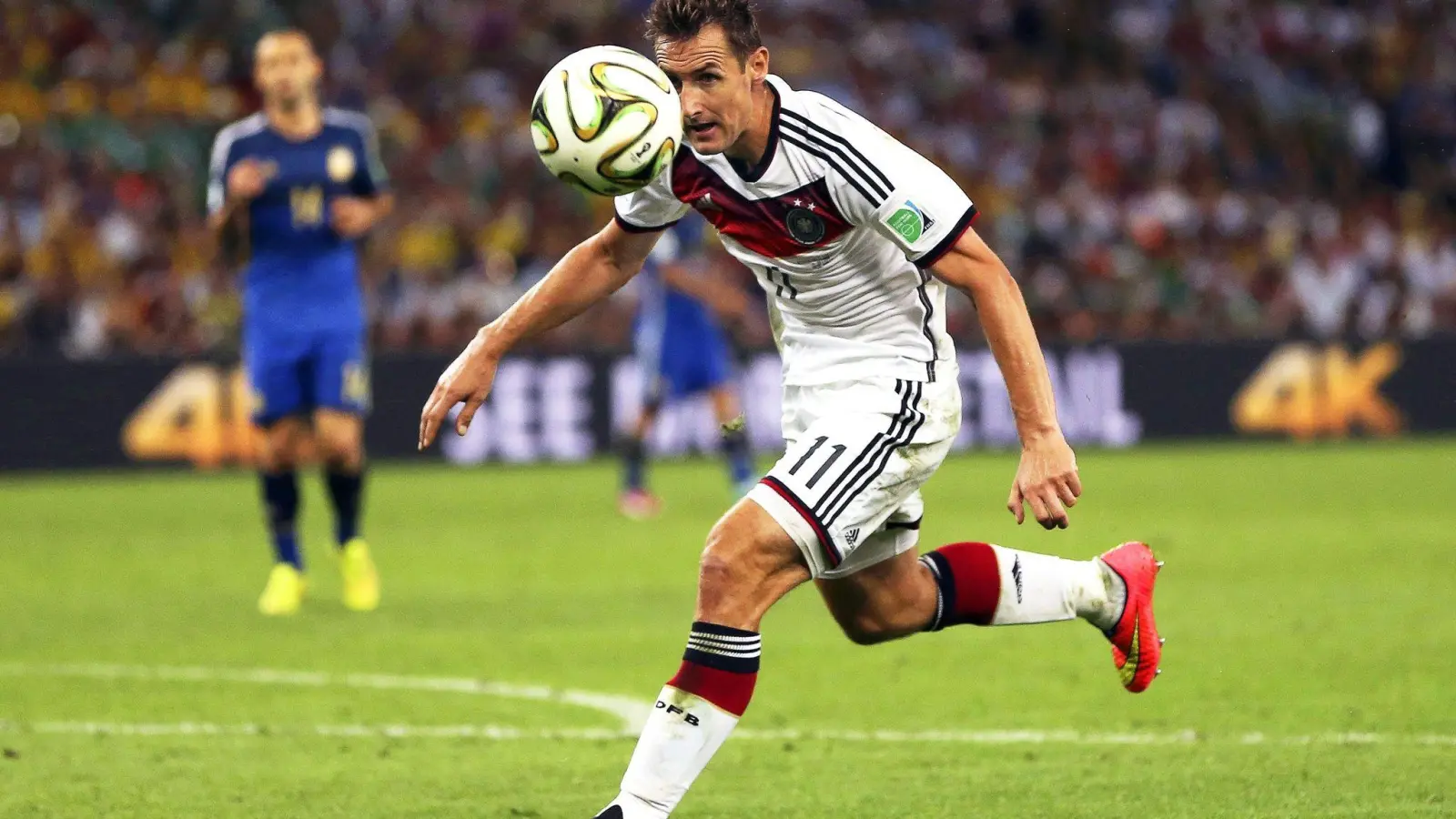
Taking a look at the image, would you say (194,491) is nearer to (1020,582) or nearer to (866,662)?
(866,662)

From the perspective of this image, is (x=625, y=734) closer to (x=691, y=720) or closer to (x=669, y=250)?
(x=691, y=720)

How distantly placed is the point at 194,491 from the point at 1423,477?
1009cm

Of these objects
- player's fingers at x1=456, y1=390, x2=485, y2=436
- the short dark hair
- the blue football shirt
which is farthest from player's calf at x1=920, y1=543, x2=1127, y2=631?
the blue football shirt

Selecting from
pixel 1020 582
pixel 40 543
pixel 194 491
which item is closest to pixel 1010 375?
pixel 1020 582

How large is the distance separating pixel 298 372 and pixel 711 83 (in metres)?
5.53

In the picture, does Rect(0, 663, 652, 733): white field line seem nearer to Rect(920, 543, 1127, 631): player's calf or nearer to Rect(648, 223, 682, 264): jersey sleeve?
Rect(920, 543, 1127, 631): player's calf

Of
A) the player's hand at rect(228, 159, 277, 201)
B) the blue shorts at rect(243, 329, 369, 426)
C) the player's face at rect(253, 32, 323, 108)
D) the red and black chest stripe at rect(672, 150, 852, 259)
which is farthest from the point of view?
the blue shorts at rect(243, 329, 369, 426)

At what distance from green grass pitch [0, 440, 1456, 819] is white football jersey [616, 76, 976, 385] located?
1172mm

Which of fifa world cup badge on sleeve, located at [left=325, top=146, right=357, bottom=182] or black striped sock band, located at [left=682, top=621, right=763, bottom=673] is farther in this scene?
fifa world cup badge on sleeve, located at [left=325, top=146, right=357, bottom=182]

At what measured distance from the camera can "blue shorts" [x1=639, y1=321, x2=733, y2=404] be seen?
14.7 meters

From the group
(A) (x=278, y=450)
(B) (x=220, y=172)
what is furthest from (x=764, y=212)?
(A) (x=278, y=450)

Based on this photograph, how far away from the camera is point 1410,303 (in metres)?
21.8

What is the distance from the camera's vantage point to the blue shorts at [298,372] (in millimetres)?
9727

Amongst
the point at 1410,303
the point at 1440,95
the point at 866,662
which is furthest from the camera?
the point at 1440,95
